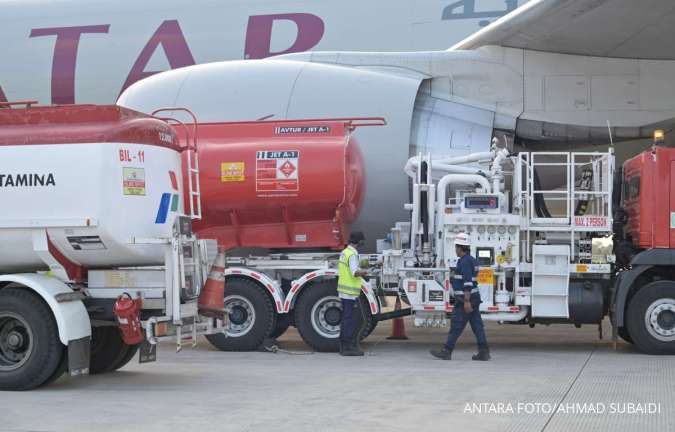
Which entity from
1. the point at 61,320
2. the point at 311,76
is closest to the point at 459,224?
the point at 311,76

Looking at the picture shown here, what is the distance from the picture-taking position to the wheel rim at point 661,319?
40.8ft

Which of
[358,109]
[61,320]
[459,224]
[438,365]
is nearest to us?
[61,320]

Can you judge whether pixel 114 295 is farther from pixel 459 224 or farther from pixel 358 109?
pixel 358 109

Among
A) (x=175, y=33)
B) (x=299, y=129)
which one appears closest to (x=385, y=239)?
(x=299, y=129)

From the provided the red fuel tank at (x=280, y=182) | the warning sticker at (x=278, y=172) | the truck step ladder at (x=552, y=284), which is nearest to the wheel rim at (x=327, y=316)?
the red fuel tank at (x=280, y=182)

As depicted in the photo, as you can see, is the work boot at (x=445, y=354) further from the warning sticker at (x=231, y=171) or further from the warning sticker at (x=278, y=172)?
the warning sticker at (x=231, y=171)

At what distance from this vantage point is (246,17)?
18.6 meters

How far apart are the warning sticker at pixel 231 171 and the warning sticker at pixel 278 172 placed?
23cm

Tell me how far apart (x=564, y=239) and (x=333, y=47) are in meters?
6.90

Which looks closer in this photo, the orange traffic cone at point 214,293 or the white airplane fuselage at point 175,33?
the orange traffic cone at point 214,293

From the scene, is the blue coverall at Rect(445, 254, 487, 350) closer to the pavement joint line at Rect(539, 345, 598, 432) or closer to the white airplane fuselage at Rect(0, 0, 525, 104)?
the pavement joint line at Rect(539, 345, 598, 432)

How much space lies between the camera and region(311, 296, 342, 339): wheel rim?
13336 mm

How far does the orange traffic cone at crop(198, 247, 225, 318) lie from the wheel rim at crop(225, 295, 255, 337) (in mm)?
Result: 2965

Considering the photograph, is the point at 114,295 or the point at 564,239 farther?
the point at 564,239
